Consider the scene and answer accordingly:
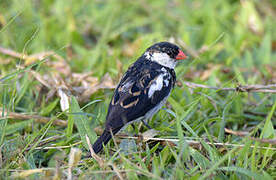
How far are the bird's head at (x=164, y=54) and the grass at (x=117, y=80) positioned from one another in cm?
17

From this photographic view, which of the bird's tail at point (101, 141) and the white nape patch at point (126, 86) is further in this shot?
the white nape patch at point (126, 86)

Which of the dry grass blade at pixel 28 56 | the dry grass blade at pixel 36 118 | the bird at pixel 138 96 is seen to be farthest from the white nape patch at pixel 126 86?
the dry grass blade at pixel 28 56

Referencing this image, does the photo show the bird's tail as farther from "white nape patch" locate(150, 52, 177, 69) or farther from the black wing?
"white nape patch" locate(150, 52, 177, 69)

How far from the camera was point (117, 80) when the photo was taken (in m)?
4.00

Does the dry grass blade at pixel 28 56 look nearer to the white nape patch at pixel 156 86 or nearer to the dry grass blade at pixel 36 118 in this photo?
the dry grass blade at pixel 36 118

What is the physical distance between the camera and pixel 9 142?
316 cm

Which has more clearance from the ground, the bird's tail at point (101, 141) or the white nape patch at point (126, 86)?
the white nape patch at point (126, 86)

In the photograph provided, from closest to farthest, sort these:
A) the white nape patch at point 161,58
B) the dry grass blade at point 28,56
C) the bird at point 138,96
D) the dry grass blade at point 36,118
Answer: the bird at point 138,96, the dry grass blade at point 36,118, the white nape patch at point 161,58, the dry grass blade at point 28,56

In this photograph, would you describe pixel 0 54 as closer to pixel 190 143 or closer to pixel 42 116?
pixel 42 116

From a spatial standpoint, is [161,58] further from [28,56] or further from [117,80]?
[28,56]

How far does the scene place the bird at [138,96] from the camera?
3.08 meters

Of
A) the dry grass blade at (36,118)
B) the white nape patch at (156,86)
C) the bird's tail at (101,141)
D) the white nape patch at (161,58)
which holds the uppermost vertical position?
the white nape patch at (161,58)

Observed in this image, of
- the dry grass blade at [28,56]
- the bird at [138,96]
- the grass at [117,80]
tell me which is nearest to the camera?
the grass at [117,80]

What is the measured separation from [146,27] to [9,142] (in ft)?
12.4
